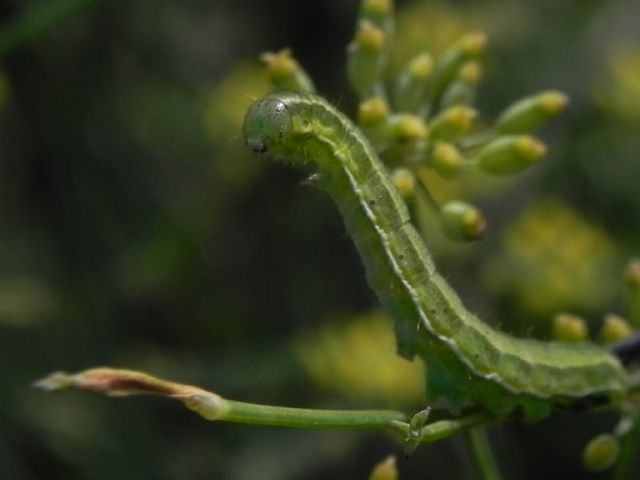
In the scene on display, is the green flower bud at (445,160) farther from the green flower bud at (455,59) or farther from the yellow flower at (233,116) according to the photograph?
the yellow flower at (233,116)

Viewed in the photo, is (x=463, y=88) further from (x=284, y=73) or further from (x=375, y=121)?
(x=284, y=73)

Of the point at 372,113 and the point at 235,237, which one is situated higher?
the point at 235,237

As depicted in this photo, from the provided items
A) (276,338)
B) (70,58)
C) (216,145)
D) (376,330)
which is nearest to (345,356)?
(376,330)

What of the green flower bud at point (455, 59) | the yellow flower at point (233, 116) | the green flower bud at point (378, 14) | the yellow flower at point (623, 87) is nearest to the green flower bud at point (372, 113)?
the green flower bud at point (378, 14)

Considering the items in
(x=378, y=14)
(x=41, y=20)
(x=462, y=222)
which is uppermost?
(x=41, y=20)

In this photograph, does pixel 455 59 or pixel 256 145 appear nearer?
pixel 256 145

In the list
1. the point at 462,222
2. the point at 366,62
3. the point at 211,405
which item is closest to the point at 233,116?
the point at 366,62

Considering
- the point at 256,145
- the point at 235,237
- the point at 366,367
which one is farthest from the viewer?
the point at 235,237

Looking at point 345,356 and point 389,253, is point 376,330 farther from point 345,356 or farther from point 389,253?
point 389,253
